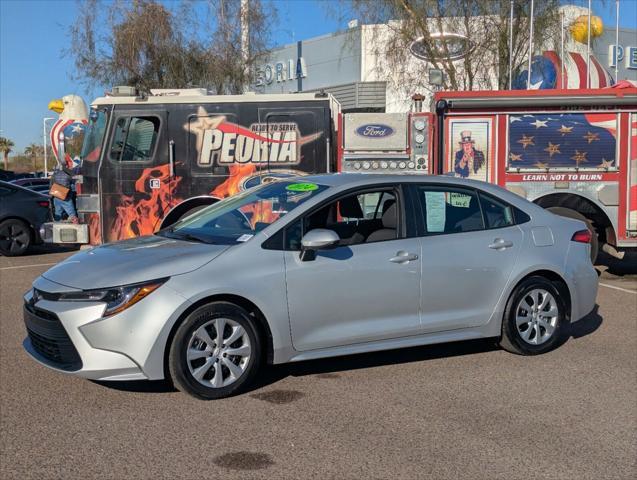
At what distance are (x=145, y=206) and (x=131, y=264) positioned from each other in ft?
17.3

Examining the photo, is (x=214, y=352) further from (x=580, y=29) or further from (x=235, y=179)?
(x=580, y=29)

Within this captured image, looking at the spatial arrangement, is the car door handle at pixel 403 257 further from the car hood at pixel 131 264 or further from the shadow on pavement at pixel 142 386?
the shadow on pavement at pixel 142 386

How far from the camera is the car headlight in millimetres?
4980

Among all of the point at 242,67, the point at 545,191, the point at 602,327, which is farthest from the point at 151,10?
the point at 602,327

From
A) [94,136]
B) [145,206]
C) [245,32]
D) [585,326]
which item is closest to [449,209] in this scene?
[585,326]

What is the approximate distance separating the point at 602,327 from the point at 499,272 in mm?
2212

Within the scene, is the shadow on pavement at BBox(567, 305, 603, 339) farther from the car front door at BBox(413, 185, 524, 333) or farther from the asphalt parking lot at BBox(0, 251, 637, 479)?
the car front door at BBox(413, 185, 524, 333)

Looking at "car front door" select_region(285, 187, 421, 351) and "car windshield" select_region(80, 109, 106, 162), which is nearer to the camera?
"car front door" select_region(285, 187, 421, 351)

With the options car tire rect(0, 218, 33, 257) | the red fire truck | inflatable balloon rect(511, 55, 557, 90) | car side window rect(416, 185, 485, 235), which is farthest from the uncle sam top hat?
inflatable balloon rect(511, 55, 557, 90)

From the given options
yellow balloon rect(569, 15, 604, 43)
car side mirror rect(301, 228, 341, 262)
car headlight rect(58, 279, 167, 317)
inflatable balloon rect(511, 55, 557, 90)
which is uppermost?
yellow balloon rect(569, 15, 604, 43)

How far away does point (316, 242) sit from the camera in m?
5.39

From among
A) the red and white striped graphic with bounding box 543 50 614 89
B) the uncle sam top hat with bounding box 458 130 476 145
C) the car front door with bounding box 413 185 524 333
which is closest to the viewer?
the car front door with bounding box 413 185 524 333

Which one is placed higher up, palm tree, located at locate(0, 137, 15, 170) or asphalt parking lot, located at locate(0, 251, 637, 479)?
palm tree, located at locate(0, 137, 15, 170)

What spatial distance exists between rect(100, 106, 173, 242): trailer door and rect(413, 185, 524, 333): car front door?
511cm
